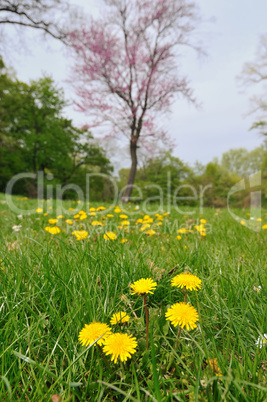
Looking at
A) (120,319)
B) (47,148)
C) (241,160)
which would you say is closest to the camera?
(120,319)

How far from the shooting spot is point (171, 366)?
731 millimetres

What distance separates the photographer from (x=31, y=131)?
22.1 meters

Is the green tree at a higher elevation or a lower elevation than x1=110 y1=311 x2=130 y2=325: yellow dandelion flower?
higher

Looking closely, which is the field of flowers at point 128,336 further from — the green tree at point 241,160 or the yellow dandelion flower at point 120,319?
the green tree at point 241,160

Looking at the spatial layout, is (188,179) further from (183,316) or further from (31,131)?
(183,316)

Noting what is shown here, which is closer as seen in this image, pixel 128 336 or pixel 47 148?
pixel 128 336

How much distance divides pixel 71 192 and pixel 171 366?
85.7 ft

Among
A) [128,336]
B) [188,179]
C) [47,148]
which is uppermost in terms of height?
[47,148]

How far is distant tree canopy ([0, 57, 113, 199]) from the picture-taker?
21.0 meters

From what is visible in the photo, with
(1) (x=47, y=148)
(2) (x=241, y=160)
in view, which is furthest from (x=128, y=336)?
(2) (x=241, y=160)

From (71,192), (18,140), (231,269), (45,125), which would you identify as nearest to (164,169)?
(71,192)

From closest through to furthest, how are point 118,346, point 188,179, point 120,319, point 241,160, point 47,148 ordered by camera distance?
point 118,346, point 120,319, point 47,148, point 188,179, point 241,160

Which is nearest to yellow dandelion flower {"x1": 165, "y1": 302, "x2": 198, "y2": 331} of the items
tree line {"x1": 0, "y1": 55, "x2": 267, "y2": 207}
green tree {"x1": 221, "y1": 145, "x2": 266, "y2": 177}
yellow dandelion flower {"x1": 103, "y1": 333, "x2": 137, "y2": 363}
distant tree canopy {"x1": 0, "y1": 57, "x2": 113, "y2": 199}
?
yellow dandelion flower {"x1": 103, "y1": 333, "x2": 137, "y2": 363}

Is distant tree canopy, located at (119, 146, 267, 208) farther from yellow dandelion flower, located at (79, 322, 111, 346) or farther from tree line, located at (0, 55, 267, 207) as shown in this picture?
→ yellow dandelion flower, located at (79, 322, 111, 346)
